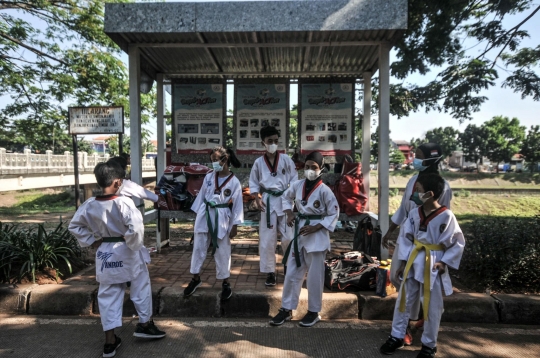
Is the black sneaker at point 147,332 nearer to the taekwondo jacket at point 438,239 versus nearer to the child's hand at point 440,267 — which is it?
the taekwondo jacket at point 438,239

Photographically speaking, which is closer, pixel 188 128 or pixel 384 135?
pixel 384 135

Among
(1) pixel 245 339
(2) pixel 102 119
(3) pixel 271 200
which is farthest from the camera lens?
(2) pixel 102 119

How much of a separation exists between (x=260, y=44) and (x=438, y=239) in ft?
13.2

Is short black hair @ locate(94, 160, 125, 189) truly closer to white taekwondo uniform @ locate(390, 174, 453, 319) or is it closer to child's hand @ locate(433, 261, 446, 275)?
white taekwondo uniform @ locate(390, 174, 453, 319)

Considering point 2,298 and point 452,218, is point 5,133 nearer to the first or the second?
point 2,298

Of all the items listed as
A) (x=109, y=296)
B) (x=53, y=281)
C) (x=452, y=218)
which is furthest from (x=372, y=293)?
(x=53, y=281)

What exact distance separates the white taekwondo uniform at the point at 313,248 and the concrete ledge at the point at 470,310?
1.50m

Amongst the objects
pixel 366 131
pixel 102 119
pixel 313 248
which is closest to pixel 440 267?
pixel 313 248

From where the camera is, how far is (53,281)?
15.6 feet

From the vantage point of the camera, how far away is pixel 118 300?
329cm

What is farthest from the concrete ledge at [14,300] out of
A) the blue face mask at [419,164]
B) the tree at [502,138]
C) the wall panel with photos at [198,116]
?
the tree at [502,138]

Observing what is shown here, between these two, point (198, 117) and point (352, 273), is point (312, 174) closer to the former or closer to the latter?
point (352, 273)

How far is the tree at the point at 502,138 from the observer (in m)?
47.5

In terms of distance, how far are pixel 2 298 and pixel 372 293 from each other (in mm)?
4307
